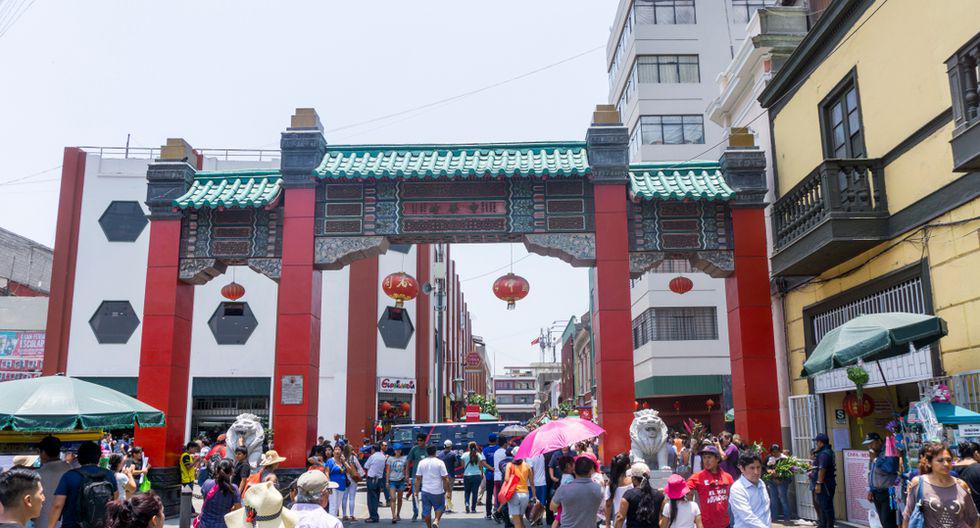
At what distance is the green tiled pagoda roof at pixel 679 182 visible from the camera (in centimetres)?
1437

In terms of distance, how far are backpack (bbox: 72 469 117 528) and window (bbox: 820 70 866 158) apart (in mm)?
11815

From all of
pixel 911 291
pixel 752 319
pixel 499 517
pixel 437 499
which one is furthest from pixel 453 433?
pixel 911 291

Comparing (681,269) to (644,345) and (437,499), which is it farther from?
(437,499)

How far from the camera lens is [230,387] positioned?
29953 mm

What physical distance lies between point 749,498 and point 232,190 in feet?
37.7

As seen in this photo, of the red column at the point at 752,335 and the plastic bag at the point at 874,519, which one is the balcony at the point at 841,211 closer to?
the red column at the point at 752,335


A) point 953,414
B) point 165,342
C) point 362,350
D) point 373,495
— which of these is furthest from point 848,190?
point 362,350

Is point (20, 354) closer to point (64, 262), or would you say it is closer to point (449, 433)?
point (64, 262)

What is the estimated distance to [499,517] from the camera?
15.9m

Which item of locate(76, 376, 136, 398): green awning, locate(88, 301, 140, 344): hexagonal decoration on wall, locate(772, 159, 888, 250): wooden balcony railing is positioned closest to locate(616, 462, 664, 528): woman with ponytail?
locate(772, 159, 888, 250): wooden balcony railing

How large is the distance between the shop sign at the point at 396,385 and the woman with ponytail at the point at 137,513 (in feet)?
84.9

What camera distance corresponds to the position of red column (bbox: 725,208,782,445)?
14070 mm

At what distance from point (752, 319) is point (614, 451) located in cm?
361

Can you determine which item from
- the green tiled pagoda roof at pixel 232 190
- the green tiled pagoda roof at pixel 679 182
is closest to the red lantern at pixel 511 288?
the green tiled pagoda roof at pixel 679 182
